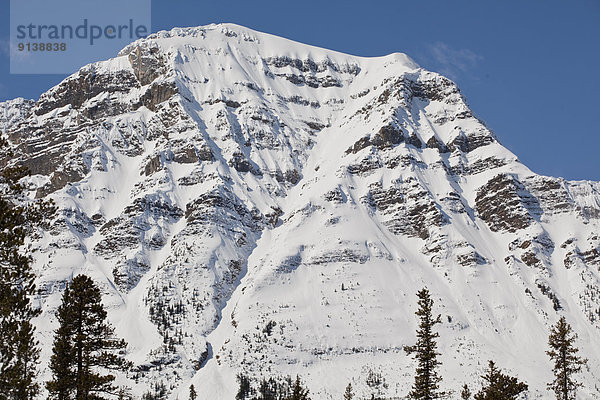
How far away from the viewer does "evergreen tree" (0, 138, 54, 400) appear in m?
31.2

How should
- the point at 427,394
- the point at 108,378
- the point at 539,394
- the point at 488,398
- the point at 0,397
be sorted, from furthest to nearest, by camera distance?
the point at 539,394 → the point at 427,394 → the point at 488,398 → the point at 108,378 → the point at 0,397

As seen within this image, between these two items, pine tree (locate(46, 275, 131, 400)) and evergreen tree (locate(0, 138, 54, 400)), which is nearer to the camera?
evergreen tree (locate(0, 138, 54, 400))

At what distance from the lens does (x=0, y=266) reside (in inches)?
1266

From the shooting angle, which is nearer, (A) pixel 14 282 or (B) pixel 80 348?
(A) pixel 14 282

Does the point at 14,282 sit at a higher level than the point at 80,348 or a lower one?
higher

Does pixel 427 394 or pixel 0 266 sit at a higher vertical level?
pixel 0 266

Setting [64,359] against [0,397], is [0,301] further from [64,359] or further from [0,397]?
[64,359]

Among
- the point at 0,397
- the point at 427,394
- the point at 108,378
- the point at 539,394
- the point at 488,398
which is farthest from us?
the point at 539,394

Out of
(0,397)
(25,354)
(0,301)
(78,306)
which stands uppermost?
(78,306)

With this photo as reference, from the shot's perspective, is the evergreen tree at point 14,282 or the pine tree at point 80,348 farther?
the pine tree at point 80,348

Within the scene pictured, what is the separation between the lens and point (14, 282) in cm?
3194

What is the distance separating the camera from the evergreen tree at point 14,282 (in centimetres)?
3119

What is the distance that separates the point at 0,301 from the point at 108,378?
46.4ft

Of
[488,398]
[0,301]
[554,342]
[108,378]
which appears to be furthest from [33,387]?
[554,342]
